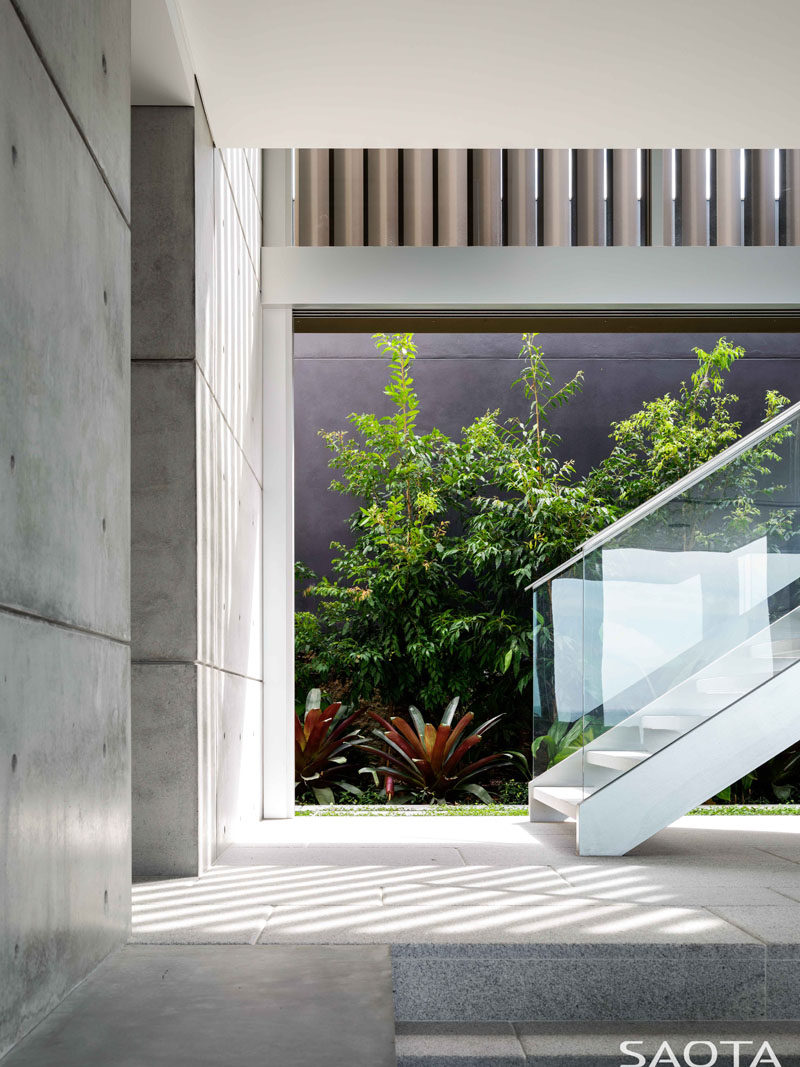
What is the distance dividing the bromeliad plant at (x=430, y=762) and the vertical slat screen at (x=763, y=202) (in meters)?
3.14

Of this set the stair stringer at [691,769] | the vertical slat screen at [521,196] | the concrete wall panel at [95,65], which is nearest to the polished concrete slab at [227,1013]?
the concrete wall panel at [95,65]

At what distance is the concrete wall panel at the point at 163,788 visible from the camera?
345 cm

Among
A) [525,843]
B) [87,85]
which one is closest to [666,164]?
[525,843]

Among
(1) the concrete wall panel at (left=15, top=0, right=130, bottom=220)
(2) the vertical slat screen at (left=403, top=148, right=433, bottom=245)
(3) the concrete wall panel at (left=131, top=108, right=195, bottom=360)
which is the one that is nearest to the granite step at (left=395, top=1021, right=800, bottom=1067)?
(1) the concrete wall panel at (left=15, top=0, right=130, bottom=220)

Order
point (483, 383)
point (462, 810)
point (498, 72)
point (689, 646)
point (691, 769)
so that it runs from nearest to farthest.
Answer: point (498, 72) < point (691, 769) < point (689, 646) < point (462, 810) < point (483, 383)

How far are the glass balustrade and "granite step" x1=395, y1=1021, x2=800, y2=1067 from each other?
1540 millimetres

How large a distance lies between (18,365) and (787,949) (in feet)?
6.97

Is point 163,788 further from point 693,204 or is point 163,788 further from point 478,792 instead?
point 693,204

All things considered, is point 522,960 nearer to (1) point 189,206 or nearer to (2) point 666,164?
(1) point 189,206

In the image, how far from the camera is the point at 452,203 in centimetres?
570

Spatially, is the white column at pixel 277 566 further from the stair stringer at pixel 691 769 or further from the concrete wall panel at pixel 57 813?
the concrete wall panel at pixel 57 813

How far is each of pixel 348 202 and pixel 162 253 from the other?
2292mm

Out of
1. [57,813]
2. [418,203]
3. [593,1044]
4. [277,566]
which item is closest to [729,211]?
[418,203]

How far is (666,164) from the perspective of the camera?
575 cm
